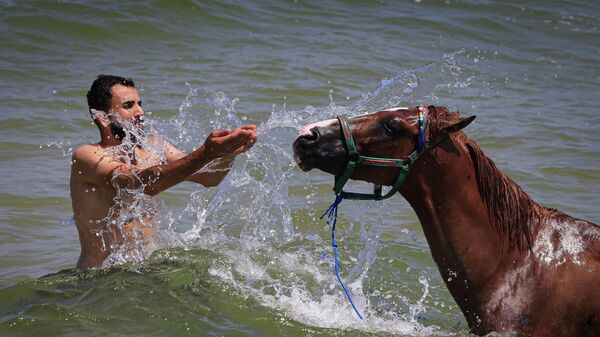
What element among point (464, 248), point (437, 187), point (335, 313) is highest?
point (437, 187)

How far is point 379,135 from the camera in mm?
3506

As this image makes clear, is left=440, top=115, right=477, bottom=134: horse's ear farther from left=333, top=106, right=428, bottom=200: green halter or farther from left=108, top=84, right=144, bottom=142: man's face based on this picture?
left=108, top=84, right=144, bottom=142: man's face

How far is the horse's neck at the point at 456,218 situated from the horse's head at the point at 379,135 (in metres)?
0.09

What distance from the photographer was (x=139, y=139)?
5066 millimetres

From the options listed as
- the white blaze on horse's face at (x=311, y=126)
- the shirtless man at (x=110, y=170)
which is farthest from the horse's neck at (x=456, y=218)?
the shirtless man at (x=110, y=170)

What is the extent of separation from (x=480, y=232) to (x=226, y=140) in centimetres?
130

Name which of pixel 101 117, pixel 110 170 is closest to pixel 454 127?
pixel 110 170

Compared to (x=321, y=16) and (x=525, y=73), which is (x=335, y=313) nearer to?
(x=525, y=73)

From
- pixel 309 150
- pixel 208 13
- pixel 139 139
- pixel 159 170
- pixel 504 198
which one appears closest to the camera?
pixel 309 150

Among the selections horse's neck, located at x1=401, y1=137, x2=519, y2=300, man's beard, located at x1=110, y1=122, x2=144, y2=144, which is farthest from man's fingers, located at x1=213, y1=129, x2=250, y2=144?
man's beard, located at x1=110, y1=122, x2=144, y2=144

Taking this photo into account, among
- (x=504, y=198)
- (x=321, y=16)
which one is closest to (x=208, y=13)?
(x=321, y=16)

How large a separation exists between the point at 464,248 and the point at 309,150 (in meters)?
0.80

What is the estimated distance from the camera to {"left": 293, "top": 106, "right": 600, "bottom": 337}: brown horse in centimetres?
350

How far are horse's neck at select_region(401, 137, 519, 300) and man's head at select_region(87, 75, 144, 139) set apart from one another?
2.12m
